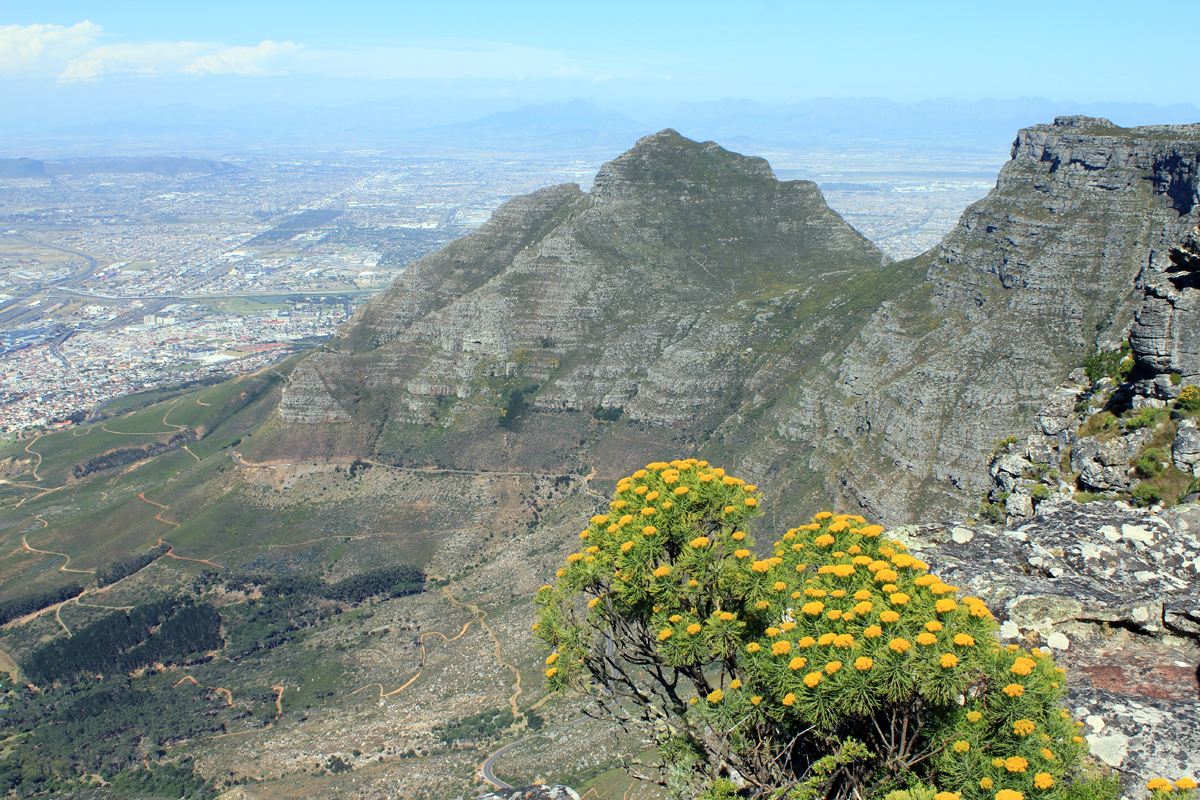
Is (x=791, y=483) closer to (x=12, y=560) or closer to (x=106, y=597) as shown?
(x=106, y=597)

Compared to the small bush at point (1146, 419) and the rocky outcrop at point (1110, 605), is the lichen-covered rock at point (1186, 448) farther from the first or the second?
the rocky outcrop at point (1110, 605)

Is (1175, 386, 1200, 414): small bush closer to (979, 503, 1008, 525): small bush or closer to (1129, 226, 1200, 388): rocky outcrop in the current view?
(1129, 226, 1200, 388): rocky outcrop

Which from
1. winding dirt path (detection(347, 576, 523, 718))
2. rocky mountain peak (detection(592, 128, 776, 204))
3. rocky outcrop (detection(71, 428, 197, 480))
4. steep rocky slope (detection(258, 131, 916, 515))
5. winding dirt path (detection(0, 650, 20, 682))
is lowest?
winding dirt path (detection(0, 650, 20, 682))

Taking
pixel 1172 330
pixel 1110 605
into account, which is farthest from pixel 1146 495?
pixel 1110 605

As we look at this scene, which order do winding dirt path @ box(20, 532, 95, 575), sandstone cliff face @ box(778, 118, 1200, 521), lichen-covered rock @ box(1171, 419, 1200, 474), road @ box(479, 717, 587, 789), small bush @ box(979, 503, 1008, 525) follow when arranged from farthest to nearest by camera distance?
1. winding dirt path @ box(20, 532, 95, 575)
2. sandstone cliff face @ box(778, 118, 1200, 521)
3. road @ box(479, 717, 587, 789)
4. small bush @ box(979, 503, 1008, 525)
5. lichen-covered rock @ box(1171, 419, 1200, 474)

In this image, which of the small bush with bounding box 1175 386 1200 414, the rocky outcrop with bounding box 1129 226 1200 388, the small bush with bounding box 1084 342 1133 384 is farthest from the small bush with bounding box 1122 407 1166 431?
the small bush with bounding box 1084 342 1133 384
